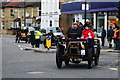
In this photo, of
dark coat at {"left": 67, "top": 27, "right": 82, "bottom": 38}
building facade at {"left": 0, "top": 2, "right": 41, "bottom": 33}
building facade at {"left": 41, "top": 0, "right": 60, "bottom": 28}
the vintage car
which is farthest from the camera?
building facade at {"left": 0, "top": 2, "right": 41, "bottom": 33}

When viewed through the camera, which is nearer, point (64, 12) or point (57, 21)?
point (64, 12)

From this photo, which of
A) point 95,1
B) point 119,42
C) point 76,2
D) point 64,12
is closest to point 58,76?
point 119,42

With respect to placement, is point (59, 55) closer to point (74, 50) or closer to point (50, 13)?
point (74, 50)

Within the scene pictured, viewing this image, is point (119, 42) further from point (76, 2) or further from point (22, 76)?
point (76, 2)

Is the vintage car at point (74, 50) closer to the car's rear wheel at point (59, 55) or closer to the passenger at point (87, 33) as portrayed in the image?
the car's rear wheel at point (59, 55)

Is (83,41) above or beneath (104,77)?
above

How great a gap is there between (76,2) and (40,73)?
3442 centimetres

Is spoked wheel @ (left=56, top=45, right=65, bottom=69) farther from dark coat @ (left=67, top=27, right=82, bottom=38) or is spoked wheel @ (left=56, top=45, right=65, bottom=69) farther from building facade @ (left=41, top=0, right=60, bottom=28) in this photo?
building facade @ (left=41, top=0, right=60, bottom=28)

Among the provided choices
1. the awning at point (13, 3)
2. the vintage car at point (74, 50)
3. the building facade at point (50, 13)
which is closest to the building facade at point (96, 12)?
the building facade at point (50, 13)

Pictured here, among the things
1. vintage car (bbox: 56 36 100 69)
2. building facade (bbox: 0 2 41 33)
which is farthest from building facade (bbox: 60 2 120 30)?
building facade (bbox: 0 2 41 33)

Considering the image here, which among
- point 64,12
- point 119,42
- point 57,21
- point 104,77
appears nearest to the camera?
point 104,77

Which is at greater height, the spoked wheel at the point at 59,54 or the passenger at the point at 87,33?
the passenger at the point at 87,33

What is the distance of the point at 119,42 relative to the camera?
25.9 meters

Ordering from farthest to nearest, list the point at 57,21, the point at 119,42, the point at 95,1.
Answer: the point at 57,21 < the point at 95,1 < the point at 119,42
